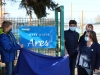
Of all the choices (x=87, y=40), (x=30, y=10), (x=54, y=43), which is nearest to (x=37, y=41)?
(x=54, y=43)

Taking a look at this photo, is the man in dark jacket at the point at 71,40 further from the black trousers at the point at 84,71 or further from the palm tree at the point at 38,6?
the black trousers at the point at 84,71

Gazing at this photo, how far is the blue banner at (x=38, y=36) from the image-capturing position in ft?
24.2

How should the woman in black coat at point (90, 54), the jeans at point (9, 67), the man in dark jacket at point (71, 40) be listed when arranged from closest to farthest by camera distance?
1. the woman in black coat at point (90, 54)
2. the jeans at point (9, 67)
3. the man in dark jacket at point (71, 40)

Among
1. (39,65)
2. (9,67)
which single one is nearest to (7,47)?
(9,67)

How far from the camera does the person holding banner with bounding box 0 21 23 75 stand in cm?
580

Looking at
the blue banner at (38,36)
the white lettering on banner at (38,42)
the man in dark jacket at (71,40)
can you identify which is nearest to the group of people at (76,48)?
the man in dark jacket at (71,40)

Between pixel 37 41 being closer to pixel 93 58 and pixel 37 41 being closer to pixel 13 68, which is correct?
pixel 13 68

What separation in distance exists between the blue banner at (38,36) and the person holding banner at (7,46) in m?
1.32

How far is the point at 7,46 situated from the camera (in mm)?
5789

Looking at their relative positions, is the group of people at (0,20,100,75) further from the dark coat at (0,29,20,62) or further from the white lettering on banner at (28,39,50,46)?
the white lettering on banner at (28,39,50,46)

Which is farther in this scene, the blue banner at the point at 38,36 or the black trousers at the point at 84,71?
the blue banner at the point at 38,36

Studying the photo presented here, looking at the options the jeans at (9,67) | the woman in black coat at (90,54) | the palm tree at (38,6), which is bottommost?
the jeans at (9,67)

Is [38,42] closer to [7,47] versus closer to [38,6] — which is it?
[38,6]

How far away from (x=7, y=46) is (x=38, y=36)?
5.82 ft
